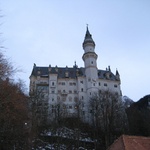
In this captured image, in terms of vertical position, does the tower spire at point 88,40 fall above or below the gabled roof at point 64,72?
above

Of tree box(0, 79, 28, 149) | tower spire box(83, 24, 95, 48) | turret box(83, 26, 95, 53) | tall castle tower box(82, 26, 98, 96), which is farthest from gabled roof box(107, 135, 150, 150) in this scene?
tower spire box(83, 24, 95, 48)

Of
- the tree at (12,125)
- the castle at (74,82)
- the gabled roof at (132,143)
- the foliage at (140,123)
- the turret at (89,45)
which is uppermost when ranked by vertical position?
the turret at (89,45)

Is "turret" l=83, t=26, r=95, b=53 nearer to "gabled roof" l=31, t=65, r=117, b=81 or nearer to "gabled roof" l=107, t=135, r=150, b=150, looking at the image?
"gabled roof" l=31, t=65, r=117, b=81

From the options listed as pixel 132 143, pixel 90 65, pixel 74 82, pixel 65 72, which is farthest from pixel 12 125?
pixel 65 72

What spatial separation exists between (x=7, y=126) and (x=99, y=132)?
27703mm

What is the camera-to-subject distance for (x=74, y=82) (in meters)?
74.4

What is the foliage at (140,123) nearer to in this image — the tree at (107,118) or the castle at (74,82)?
the tree at (107,118)

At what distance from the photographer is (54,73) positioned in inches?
2862

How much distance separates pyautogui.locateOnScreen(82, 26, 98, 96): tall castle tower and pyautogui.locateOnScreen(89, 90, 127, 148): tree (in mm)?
9587

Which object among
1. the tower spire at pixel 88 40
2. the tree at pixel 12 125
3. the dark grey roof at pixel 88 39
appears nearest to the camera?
the tree at pixel 12 125

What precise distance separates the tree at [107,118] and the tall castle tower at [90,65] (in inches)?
377

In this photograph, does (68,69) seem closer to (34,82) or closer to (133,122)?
(34,82)

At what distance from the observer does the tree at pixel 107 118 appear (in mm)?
49581

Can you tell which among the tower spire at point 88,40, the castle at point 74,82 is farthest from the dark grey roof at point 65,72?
the tower spire at point 88,40
